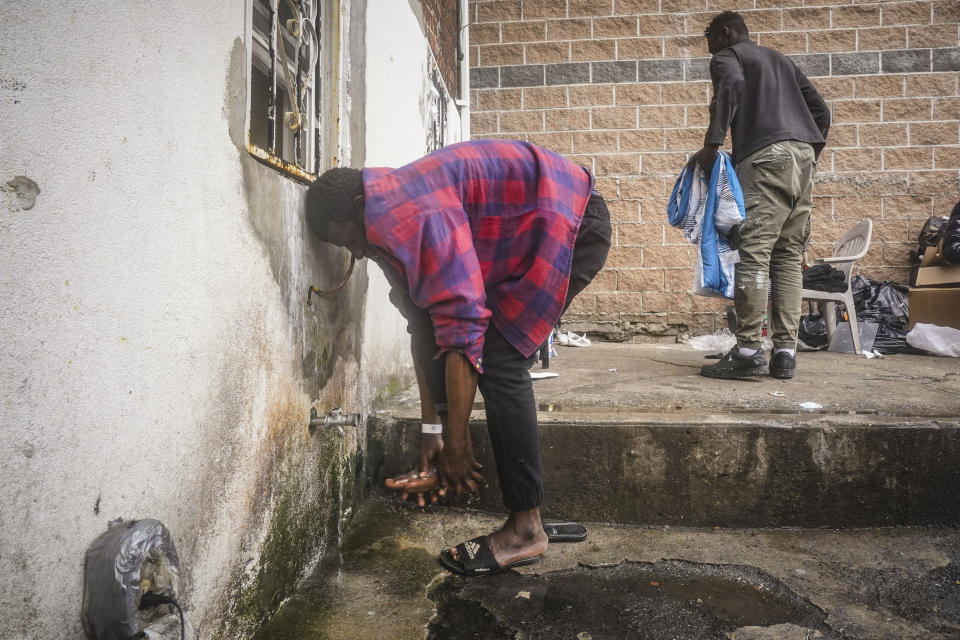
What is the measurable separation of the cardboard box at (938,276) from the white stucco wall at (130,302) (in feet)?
16.2

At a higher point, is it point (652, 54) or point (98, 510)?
point (652, 54)

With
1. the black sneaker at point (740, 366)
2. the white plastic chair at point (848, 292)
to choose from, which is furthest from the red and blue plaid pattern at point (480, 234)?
the white plastic chair at point (848, 292)

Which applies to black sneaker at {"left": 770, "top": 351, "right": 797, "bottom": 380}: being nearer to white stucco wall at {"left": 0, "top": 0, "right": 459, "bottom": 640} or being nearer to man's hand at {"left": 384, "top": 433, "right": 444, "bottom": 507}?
man's hand at {"left": 384, "top": 433, "right": 444, "bottom": 507}

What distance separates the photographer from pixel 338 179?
152 centimetres

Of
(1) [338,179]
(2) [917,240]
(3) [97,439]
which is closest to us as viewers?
(3) [97,439]

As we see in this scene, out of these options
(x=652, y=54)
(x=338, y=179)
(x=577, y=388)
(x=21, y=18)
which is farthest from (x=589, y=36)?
(x=21, y=18)

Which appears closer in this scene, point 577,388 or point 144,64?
point 144,64

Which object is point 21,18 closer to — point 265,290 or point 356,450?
point 265,290

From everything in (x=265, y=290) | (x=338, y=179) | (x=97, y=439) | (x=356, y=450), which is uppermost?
(x=338, y=179)

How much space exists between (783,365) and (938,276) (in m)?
2.69

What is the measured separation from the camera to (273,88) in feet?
5.09

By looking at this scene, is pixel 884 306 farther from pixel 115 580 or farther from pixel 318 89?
pixel 115 580

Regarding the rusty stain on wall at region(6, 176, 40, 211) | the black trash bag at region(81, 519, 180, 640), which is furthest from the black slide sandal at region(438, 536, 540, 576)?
the rusty stain on wall at region(6, 176, 40, 211)

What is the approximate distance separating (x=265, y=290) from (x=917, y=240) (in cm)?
558
